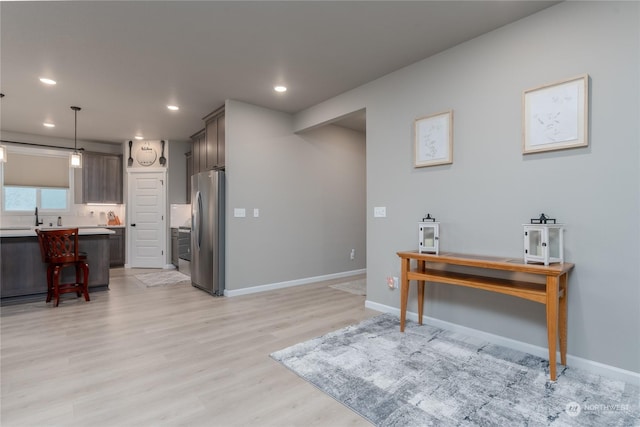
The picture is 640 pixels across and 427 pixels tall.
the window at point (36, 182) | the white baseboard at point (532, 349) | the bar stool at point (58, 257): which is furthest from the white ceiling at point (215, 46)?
the white baseboard at point (532, 349)

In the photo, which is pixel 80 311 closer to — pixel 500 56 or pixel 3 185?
pixel 3 185

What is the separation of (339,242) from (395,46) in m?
3.31

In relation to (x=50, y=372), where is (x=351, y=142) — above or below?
above

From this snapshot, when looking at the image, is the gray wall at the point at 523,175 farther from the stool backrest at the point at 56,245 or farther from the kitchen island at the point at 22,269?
the kitchen island at the point at 22,269

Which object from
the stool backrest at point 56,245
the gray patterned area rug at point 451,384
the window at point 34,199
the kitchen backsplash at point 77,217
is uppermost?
the window at point 34,199

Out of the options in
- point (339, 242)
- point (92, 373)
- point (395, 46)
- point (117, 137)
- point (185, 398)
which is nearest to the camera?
point (185, 398)

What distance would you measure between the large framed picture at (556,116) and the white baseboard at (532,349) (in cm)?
152

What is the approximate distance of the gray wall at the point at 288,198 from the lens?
175 inches

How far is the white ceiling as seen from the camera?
2.43 m

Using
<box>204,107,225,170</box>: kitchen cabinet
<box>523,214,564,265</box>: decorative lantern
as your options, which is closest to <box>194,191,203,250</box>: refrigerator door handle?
<box>204,107,225,170</box>: kitchen cabinet

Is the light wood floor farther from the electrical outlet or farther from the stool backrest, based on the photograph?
the stool backrest

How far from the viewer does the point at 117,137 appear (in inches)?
255

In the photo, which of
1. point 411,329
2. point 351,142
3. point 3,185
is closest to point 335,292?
point 411,329

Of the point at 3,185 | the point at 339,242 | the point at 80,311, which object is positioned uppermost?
the point at 3,185
